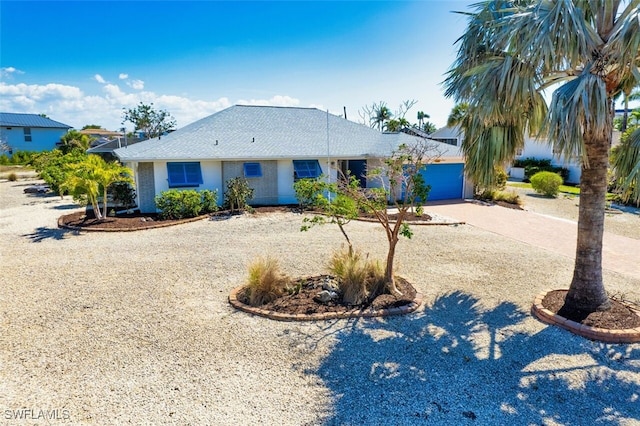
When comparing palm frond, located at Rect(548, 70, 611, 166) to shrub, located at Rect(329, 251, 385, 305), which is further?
shrub, located at Rect(329, 251, 385, 305)

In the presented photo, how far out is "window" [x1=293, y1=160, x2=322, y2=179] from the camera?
66.2ft

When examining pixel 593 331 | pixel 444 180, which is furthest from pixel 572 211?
pixel 593 331

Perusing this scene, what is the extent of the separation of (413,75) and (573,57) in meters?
11.5

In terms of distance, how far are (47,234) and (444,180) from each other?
20276mm

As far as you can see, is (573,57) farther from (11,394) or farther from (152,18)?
(152,18)

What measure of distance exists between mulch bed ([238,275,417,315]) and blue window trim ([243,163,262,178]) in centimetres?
1176

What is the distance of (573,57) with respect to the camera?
19.9 feet

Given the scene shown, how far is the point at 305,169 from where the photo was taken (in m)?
20.3

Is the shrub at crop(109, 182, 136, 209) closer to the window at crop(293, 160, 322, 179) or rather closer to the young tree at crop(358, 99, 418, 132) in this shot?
the window at crop(293, 160, 322, 179)

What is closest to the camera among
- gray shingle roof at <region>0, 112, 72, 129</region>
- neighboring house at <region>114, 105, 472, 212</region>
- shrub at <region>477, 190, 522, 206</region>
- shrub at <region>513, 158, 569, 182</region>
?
neighboring house at <region>114, 105, 472, 212</region>

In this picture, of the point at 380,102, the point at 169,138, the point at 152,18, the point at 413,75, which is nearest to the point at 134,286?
the point at 152,18

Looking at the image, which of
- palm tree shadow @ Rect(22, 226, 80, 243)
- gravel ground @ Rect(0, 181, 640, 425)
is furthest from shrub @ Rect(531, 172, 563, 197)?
palm tree shadow @ Rect(22, 226, 80, 243)

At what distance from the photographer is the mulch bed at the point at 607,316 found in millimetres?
6602

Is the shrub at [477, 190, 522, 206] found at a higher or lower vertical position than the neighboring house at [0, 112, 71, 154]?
lower
